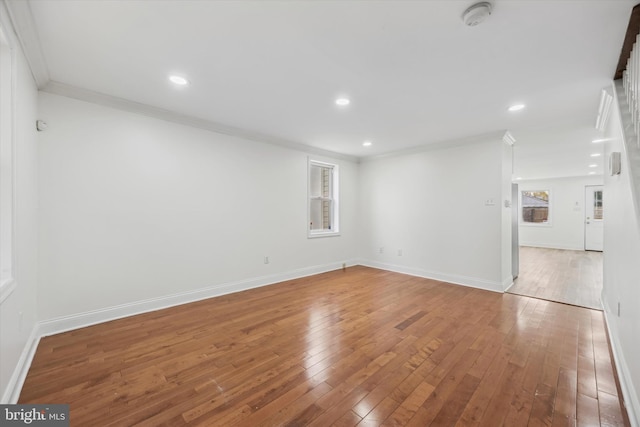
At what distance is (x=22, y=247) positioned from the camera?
204cm

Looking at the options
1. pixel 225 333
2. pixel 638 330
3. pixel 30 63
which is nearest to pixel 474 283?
pixel 638 330

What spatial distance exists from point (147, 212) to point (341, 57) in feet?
9.12

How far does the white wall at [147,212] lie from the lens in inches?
105

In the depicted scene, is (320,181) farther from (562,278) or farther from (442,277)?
(562,278)

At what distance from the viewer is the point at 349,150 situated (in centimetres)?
533

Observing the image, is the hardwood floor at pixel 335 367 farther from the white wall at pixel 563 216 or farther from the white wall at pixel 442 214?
the white wall at pixel 563 216

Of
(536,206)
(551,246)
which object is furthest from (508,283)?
(536,206)

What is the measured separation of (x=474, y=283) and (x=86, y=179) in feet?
17.9

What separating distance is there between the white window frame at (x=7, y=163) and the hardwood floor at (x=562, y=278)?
18.5 feet

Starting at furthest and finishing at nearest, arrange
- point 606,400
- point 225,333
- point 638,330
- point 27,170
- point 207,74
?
point 225,333, point 207,74, point 27,170, point 606,400, point 638,330

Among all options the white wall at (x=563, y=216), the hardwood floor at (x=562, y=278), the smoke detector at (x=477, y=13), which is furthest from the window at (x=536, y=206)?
the smoke detector at (x=477, y=13)

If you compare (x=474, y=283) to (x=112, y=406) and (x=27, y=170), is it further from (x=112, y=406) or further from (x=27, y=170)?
(x=27, y=170)

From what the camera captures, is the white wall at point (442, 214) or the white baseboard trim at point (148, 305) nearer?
the white baseboard trim at point (148, 305)

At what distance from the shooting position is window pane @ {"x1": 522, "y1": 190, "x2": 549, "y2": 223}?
29.9 ft
